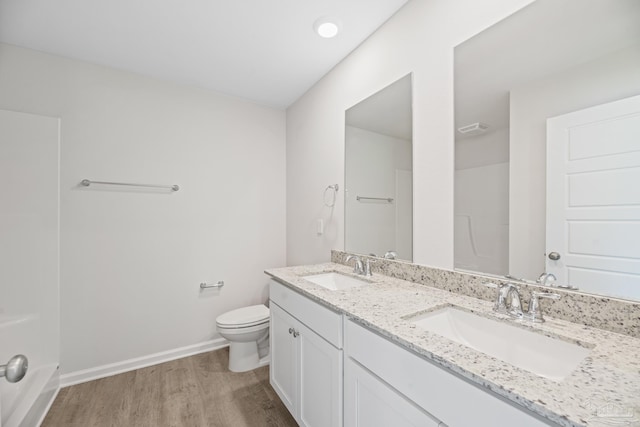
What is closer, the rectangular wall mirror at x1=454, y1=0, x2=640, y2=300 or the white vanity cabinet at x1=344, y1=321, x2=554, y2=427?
the white vanity cabinet at x1=344, y1=321, x2=554, y2=427

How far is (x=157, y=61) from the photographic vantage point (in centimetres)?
205

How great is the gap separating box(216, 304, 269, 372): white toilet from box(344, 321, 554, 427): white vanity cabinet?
46.5 inches

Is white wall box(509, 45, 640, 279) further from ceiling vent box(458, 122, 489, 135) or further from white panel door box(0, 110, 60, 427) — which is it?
white panel door box(0, 110, 60, 427)

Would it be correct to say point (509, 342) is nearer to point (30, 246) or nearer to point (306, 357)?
point (306, 357)

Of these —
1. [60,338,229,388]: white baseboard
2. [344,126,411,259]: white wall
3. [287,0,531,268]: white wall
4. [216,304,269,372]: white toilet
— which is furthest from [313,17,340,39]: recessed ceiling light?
[60,338,229,388]: white baseboard

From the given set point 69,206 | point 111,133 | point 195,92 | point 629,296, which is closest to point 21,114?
point 111,133

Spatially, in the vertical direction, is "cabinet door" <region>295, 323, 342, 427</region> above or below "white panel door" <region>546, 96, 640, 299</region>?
below

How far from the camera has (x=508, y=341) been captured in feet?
3.00

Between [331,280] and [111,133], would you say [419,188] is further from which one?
[111,133]

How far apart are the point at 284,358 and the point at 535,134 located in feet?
5.46

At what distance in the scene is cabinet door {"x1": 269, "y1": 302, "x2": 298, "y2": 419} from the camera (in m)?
1.48

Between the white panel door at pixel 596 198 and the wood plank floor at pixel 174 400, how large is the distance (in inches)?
65.3

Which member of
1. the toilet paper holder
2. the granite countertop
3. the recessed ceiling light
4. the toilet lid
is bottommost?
the toilet lid

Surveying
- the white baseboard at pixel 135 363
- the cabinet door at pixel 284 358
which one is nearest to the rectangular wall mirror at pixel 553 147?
the cabinet door at pixel 284 358
